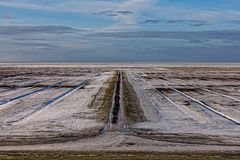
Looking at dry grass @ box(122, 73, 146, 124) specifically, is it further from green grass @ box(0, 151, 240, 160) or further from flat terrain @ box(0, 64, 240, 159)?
green grass @ box(0, 151, 240, 160)

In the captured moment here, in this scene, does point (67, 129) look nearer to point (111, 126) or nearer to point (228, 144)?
point (111, 126)

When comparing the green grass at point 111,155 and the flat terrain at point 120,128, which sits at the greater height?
the green grass at point 111,155

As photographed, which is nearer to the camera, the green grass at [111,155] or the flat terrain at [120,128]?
the green grass at [111,155]

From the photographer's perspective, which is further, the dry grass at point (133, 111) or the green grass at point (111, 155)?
the dry grass at point (133, 111)

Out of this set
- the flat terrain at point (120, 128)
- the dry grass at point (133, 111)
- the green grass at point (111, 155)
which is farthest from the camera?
the dry grass at point (133, 111)

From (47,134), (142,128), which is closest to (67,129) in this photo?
(47,134)

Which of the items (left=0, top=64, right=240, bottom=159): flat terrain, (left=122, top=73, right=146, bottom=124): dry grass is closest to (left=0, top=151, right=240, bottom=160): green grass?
(left=0, top=64, right=240, bottom=159): flat terrain

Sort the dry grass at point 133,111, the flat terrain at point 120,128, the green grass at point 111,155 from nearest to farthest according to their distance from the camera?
1. the green grass at point 111,155
2. the flat terrain at point 120,128
3. the dry grass at point 133,111

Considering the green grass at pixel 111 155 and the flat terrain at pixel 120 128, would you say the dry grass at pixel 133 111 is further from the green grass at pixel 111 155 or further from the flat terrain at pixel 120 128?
the green grass at pixel 111 155

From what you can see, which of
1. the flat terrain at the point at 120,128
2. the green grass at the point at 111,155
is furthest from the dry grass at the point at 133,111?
the green grass at the point at 111,155

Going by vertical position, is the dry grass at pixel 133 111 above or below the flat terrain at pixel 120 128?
above
